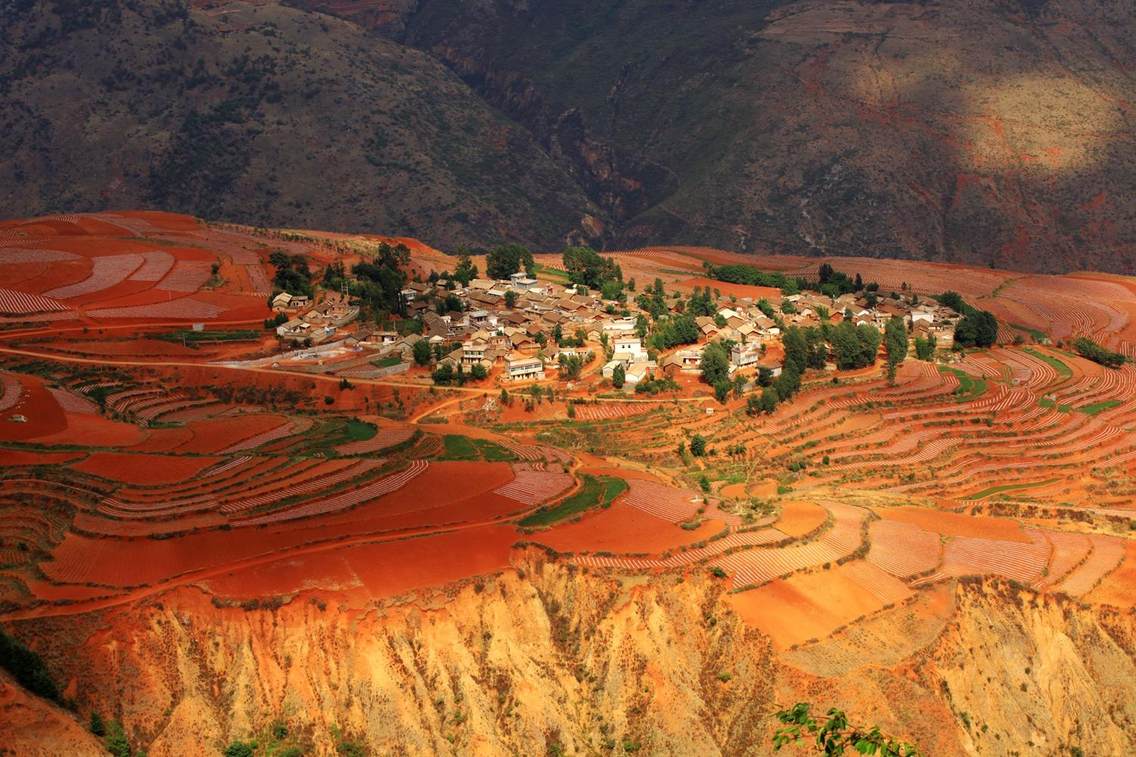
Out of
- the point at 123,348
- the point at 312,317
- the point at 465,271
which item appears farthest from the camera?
the point at 465,271

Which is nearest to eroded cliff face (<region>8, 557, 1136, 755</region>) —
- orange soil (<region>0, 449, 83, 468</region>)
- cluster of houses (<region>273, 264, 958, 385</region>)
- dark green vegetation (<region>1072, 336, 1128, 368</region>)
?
orange soil (<region>0, 449, 83, 468</region>)

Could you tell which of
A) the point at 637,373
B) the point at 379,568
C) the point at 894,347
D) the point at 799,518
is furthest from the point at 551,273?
the point at 379,568

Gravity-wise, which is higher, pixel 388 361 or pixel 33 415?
pixel 388 361

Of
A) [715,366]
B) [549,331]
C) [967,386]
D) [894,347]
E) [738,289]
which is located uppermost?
[738,289]

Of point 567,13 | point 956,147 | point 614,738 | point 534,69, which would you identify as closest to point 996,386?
point 614,738

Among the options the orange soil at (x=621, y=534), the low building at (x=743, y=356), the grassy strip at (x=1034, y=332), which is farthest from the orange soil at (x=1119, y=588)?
the grassy strip at (x=1034, y=332)

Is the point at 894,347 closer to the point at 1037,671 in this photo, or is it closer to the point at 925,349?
the point at 925,349

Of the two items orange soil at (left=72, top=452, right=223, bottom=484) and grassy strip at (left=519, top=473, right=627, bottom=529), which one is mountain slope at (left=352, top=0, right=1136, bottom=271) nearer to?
grassy strip at (left=519, top=473, right=627, bottom=529)

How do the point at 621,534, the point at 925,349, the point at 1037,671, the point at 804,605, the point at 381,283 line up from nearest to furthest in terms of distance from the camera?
1. the point at 1037,671
2. the point at 804,605
3. the point at 621,534
4. the point at 925,349
5. the point at 381,283

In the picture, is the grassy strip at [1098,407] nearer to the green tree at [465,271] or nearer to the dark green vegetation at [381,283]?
the dark green vegetation at [381,283]
